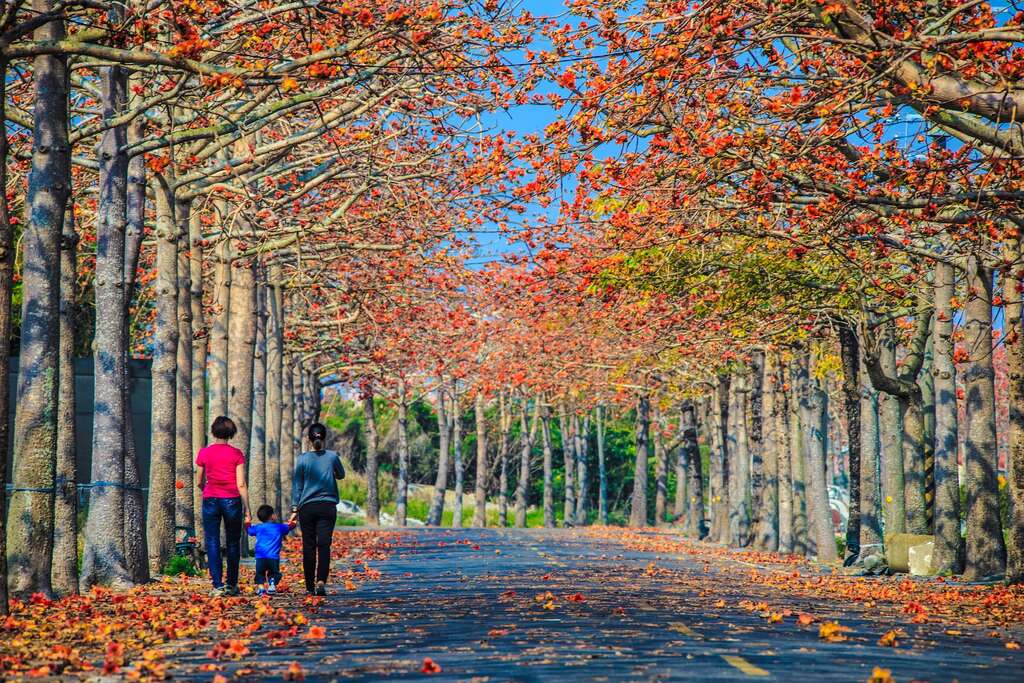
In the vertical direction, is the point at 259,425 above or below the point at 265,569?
above

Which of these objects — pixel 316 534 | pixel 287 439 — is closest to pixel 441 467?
pixel 287 439

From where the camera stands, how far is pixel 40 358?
540 inches

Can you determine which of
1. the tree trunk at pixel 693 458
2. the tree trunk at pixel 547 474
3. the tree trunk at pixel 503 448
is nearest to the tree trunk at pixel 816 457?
the tree trunk at pixel 693 458

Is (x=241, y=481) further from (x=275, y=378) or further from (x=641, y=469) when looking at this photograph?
(x=641, y=469)

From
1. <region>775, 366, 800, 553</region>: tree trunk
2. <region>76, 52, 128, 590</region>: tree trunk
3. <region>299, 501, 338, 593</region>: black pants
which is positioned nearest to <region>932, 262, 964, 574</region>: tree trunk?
<region>775, 366, 800, 553</region>: tree trunk

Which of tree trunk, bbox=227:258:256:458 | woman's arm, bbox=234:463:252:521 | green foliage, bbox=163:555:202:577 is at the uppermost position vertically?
tree trunk, bbox=227:258:256:458

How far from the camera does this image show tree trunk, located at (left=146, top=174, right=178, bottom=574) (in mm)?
20672

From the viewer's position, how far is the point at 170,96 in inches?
601

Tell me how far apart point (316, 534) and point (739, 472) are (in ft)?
94.0

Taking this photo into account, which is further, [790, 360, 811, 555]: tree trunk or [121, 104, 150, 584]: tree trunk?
[790, 360, 811, 555]: tree trunk

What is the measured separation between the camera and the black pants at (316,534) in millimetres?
16250

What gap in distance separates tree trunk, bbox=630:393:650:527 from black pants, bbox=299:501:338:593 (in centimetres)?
4817

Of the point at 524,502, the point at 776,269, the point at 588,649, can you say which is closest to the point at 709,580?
the point at 776,269

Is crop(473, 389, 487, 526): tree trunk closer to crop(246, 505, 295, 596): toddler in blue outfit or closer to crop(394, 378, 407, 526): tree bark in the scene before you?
crop(394, 378, 407, 526): tree bark
